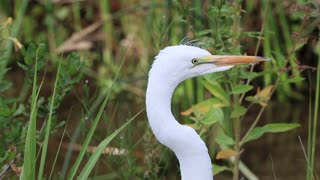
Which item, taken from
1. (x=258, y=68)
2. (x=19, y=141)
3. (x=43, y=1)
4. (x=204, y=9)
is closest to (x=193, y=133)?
(x=19, y=141)

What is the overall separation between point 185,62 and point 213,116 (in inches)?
40.5

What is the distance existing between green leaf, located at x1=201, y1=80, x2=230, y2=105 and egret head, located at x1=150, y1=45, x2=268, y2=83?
0.92 m

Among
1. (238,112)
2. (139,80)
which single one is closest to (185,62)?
(238,112)

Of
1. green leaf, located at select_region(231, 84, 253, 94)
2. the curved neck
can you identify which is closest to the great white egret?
the curved neck

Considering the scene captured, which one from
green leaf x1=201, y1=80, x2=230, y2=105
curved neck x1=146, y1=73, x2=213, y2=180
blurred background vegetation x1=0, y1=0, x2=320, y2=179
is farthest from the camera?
green leaf x1=201, y1=80, x2=230, y2=105

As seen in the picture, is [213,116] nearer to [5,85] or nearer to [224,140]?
[224,140]

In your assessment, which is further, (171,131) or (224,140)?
(224,140)

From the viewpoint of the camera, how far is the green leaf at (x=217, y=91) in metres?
2.96

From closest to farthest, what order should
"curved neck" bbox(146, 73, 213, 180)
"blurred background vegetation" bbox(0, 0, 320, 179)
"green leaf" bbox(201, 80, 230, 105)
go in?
"curved neck" bbox(146, 73, 213, 180) < "blurred background vegetation" bbox(0, 0, 320, 179) < "green leaf" bbox(201, 80, 230, 105)

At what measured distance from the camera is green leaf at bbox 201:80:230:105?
2.96 m

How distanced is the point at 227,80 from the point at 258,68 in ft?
7.80

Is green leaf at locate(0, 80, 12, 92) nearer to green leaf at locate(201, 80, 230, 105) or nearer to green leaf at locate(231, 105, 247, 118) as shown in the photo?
green leaf at locate(201, 80, 230, 105)

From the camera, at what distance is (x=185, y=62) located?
2.00 m

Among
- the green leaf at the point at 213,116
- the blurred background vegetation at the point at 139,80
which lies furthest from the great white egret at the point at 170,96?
the green leaf at the point at 213,116
